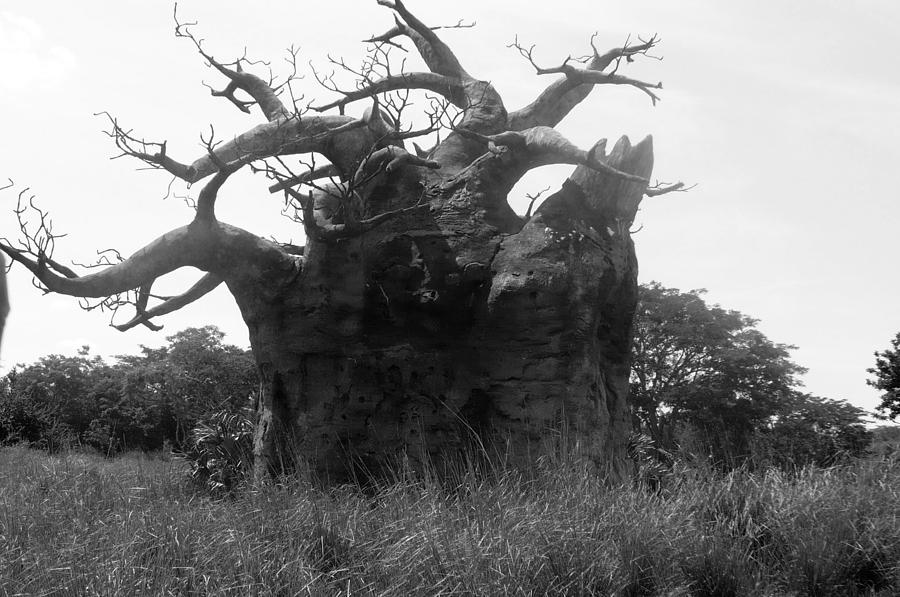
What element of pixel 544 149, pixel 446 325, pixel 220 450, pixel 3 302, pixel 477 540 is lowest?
pixel 477 540

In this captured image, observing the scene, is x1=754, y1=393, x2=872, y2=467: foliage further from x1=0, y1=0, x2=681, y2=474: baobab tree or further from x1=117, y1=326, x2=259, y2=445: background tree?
x1=117, y1=326, x2=259, y2=445: background tree

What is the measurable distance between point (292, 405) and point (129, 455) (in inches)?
64.3

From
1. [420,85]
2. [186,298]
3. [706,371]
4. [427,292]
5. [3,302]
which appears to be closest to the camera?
[3,302]

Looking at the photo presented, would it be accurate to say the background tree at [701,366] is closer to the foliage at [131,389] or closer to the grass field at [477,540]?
the foliage at [131,389]

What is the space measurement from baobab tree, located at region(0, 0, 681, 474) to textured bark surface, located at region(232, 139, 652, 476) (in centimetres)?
1

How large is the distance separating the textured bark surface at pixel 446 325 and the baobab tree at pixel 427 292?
1 centimetres

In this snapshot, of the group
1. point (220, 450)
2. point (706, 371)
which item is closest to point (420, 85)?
point (220, 450)

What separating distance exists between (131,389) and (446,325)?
15.2 m

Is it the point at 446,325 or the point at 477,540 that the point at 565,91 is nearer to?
the point at 446,325

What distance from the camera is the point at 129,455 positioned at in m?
8.68

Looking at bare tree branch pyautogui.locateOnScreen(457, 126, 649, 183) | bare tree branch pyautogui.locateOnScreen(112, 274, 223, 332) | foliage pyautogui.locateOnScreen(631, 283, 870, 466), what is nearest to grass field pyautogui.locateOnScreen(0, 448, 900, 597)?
bare tree branch pyautogui.locateOnScreen(457, 126, 649, 183)

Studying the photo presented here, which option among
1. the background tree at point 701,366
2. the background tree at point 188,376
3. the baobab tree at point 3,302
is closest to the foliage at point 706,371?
the background tree at point 701,366

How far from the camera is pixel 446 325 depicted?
356 inches

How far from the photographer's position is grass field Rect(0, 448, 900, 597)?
497 centimetres
